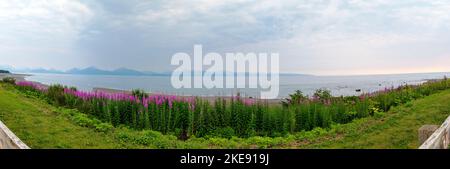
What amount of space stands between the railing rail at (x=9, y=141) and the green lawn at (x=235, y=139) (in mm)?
2291

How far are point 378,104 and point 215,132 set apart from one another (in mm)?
5989

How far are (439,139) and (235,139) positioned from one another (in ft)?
14.4

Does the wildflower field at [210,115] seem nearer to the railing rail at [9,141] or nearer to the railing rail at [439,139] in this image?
the railing rail at [9,141]

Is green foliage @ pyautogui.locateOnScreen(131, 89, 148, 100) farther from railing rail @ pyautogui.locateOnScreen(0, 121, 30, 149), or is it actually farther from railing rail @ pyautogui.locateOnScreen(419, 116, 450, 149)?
railing rail @ pyautogui.locateOnScreen(419, 116, 450, 149)

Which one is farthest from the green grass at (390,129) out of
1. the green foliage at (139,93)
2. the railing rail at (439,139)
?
the green foliage at (139,93)

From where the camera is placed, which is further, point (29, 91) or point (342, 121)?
point (29, 91)

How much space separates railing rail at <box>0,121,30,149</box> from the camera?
4.90 meters

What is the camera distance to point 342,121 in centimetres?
1071

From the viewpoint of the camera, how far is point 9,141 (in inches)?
201

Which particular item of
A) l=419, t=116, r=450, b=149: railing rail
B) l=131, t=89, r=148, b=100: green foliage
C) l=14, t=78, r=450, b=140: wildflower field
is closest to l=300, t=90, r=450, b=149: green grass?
l=14, t=78, r=450, b=140: wildflower field

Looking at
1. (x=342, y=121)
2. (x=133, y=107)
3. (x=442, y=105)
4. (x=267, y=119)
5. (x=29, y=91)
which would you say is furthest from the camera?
(x=29, y=91)

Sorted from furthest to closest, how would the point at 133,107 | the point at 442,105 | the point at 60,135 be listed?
the point at 442,105
the point at 133,107
the point at 60,135
